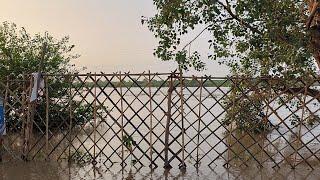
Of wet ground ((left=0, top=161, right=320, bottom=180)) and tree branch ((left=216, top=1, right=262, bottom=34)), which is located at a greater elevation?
tree branch ((left=216, top=1, right=262, bottom=34))

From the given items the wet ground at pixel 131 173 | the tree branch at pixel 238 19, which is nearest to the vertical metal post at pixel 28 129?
the wet ground at pixel 131 173

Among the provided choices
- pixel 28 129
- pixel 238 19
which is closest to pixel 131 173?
pixel 28 129

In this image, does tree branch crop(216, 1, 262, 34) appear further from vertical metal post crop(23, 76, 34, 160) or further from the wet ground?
vertical metal post crop(23, 76, 34, 160)

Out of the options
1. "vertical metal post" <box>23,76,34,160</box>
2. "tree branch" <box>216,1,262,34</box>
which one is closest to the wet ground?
"vertical metal post" <box>23,76,34,160</box>

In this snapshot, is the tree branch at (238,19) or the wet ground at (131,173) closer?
the wet ground at (131,173)

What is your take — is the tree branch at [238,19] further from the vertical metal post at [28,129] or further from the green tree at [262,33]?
the vertical metal post at [28,129]

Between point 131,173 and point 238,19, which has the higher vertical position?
point 238,19

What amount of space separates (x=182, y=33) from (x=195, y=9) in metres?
0.57

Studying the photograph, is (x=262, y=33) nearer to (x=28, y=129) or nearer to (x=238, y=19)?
(x=238, y=19)

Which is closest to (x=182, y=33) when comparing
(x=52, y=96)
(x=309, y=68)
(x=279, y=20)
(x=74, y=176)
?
(x=279, y=20)

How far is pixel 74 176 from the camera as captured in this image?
755 cm

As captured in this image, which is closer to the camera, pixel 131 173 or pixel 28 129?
pixel 131 173

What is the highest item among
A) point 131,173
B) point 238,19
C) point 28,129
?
point 238,19

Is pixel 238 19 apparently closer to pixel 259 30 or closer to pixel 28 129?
pixel 259 30
